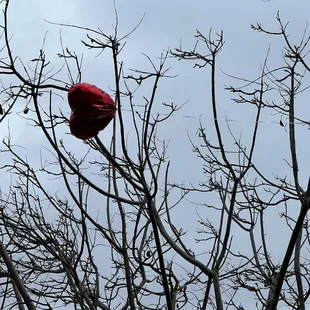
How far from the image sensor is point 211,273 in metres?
4.89

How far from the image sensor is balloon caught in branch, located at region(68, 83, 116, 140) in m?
3.45

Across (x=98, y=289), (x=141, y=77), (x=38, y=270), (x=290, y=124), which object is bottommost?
(x=98, y=289)

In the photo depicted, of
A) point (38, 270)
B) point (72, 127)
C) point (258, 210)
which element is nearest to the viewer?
point (72, 127)

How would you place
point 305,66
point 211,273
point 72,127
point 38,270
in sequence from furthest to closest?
point 38,270, point 305,66, point 211,273, point 72,127

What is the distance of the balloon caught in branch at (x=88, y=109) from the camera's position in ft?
11.3

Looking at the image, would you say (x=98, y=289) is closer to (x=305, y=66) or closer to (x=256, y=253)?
(x=256, y=253)

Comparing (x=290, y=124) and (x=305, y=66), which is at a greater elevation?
(x=305, y=66)

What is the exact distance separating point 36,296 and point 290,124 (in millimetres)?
2546

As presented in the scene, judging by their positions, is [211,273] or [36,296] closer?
[211,273]

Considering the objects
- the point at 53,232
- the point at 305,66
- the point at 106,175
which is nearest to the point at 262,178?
the point at 305,66

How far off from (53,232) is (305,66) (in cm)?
253

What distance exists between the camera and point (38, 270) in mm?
5711

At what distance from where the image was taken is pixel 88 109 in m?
3.44

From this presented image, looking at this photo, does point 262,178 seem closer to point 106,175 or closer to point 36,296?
point 106,175
